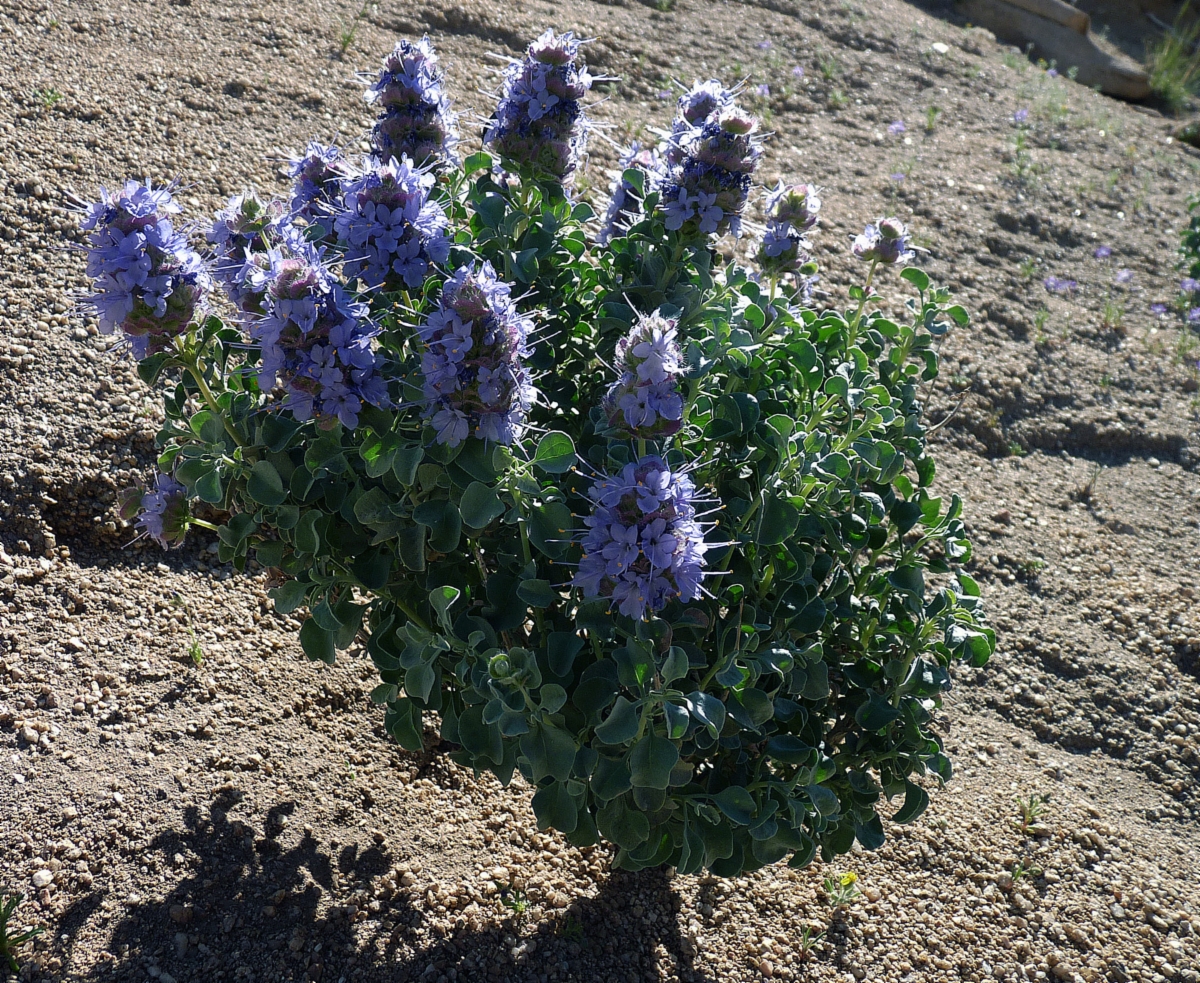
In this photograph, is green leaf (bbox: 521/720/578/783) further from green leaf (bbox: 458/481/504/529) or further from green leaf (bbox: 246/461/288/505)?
green leaf (bbox: 246/461/288/505)

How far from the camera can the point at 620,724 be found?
175 cm

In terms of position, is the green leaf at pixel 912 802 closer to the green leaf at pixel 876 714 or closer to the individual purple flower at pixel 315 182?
the green leaf at pixel 876 714

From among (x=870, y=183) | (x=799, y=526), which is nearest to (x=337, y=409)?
(x=799, y=526)

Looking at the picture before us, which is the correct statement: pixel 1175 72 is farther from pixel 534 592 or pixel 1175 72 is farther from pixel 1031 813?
pixel 534 592

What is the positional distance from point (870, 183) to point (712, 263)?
139 inches

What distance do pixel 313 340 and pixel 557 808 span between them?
96 centimetres

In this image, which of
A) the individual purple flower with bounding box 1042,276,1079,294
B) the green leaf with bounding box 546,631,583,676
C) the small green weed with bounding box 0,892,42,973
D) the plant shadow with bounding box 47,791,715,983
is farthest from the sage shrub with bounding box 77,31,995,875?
the individual purple flower with bounding box 1042,276,1079,294

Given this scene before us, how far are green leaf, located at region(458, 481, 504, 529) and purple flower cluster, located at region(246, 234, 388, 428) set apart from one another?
0.21 metres

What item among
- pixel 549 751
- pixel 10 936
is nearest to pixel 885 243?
pixel 549 751

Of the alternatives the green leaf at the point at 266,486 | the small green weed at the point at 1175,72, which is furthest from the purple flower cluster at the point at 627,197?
the small green weed at the point at 1175,72

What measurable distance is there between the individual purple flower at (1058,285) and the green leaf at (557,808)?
4.16 m

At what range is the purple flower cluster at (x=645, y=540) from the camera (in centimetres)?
156

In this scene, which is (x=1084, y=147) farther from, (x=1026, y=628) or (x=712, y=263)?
(x=712, y=263)

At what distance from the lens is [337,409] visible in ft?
5.39
